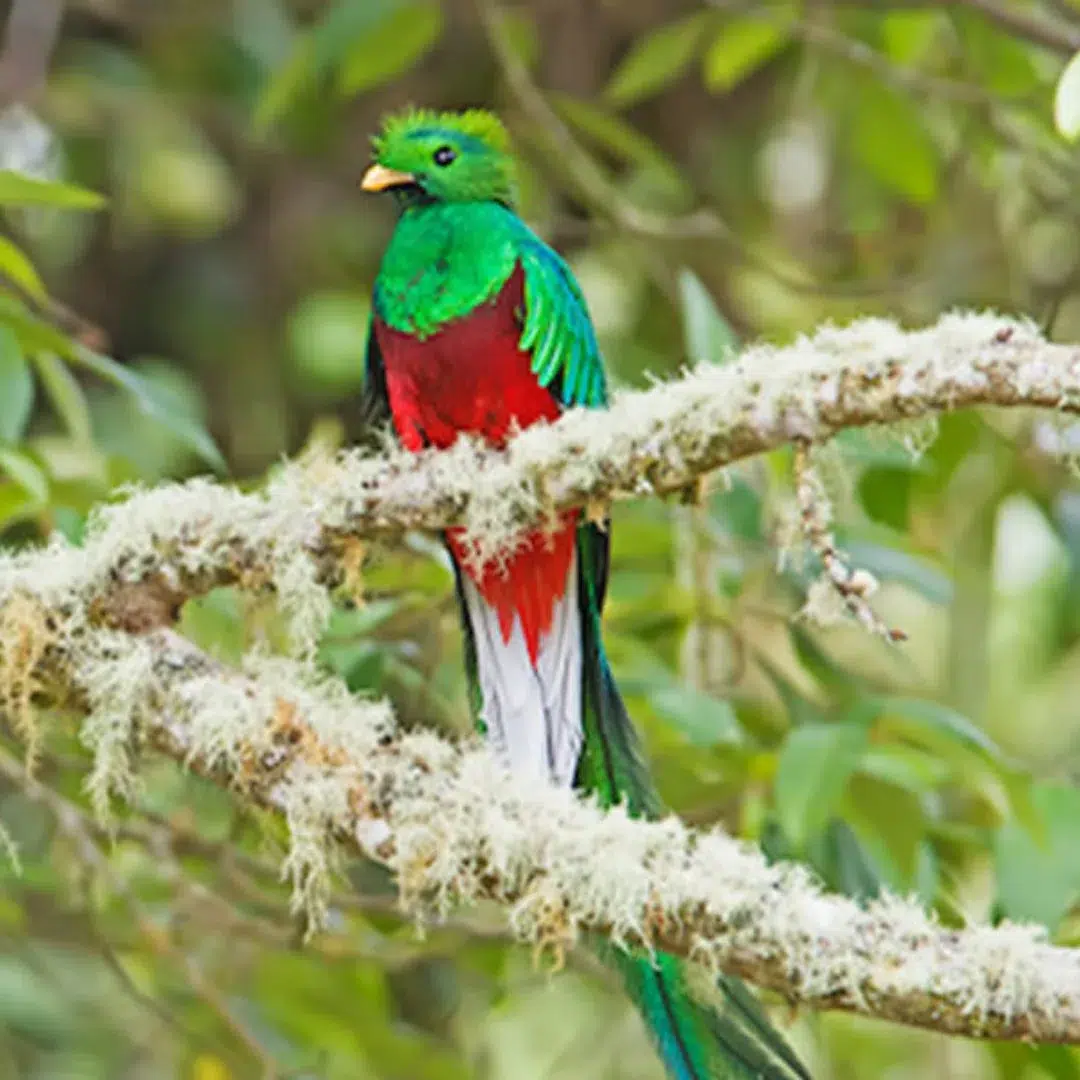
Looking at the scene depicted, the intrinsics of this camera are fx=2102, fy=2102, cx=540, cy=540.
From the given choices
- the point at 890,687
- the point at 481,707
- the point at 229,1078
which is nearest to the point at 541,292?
the point at 481,707

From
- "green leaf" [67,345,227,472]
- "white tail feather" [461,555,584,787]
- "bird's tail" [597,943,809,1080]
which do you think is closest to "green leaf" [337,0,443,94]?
"green leaf" [67,345,227,472]

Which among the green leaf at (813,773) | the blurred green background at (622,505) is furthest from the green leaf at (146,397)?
the green leaf at (813,773)

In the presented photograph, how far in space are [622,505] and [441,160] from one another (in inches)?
24.7

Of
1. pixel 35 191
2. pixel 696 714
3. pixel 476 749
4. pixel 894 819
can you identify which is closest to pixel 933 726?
pixel 894 819

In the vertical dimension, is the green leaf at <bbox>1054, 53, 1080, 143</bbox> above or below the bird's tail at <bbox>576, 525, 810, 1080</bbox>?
above

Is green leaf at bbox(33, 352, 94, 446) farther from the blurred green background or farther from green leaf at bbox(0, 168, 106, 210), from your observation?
green leaf at bbox(0, 168, 106, 210)

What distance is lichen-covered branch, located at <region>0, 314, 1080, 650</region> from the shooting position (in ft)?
6.57

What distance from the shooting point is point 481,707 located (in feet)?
9.56

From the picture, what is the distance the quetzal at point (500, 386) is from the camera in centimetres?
281

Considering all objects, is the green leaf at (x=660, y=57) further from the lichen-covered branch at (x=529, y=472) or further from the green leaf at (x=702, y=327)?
the lichen-covered branch at (x=529, y=472)

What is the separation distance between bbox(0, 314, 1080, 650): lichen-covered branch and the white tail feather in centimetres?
38

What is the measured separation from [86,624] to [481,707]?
2.04 ft

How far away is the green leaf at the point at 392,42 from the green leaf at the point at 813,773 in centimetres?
173

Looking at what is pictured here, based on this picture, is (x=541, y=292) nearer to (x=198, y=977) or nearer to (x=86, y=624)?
(x=86, y=624)
